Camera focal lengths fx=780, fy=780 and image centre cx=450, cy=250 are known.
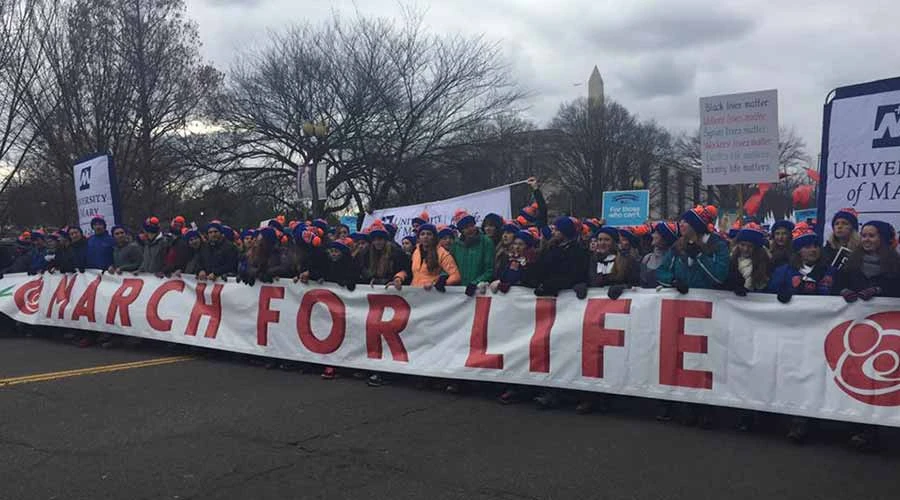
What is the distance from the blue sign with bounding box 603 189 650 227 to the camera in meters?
16.6

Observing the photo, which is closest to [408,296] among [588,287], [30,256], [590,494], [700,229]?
[588,287]

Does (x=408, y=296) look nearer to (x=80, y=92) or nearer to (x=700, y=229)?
(x=700, y=229)

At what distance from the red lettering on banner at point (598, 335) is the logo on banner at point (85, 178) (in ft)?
29.1

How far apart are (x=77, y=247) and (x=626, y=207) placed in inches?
428

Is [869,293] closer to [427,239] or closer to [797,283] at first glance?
[797,283]

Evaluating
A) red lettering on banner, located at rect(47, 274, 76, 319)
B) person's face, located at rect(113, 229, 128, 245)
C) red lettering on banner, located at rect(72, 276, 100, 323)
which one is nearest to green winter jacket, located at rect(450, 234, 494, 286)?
person's face, located at rect(113, 229, 128, 245)

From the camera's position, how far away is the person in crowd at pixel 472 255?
7.99m

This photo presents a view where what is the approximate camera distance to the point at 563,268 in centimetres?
700

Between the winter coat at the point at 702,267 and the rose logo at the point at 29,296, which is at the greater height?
the winter coat at the point at 702,267

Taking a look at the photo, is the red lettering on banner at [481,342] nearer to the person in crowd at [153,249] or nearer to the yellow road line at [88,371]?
the yellow road line at [88,371]

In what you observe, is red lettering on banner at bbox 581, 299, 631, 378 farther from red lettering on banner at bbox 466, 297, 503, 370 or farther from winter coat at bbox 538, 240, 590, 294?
red lettering on banner at bbox 466, 297, 503, 370

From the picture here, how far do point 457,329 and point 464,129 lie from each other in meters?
24.2

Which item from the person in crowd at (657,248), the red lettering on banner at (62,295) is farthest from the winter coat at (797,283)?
the red lettering on banner at (62,295)

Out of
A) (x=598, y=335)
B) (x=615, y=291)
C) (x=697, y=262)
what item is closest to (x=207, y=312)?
(x=598, y=335)
